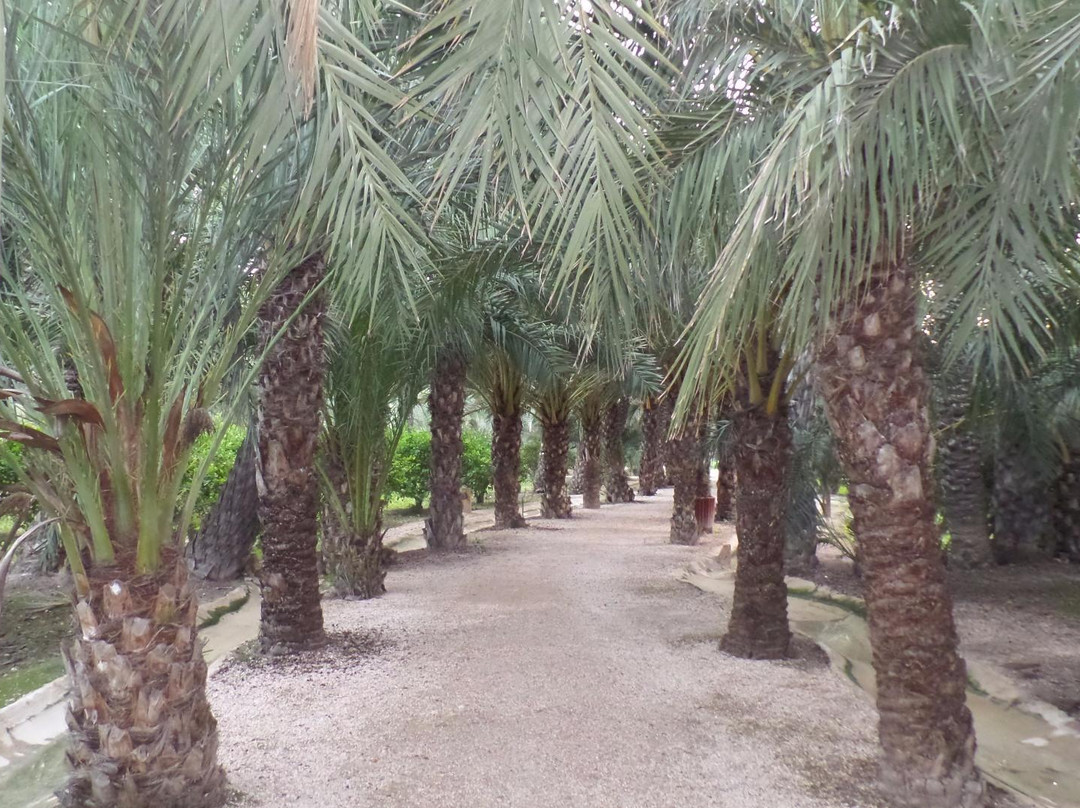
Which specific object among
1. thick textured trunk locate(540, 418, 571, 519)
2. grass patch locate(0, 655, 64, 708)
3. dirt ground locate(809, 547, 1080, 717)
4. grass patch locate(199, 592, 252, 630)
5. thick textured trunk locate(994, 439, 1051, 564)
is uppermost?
thick textured trunk locate(540, 418, 571, 519)

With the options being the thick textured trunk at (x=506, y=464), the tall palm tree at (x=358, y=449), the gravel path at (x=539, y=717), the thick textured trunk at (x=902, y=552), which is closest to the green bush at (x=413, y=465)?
the thick textured trunk at (x=506, y=464)

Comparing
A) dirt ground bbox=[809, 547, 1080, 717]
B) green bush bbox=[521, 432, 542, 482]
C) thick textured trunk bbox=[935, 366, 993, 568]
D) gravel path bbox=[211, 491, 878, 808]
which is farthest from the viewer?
green bush bbox=[521, 432, 542, 482]

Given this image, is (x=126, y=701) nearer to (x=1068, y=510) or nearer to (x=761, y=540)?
(x=761, y=540)

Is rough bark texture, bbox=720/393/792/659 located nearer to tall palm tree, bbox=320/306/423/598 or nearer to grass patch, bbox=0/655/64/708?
tall palm tree, bbox=320/306/423/598

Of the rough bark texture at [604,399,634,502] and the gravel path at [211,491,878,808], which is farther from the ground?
the rough bark texture at [604,399,634,502]

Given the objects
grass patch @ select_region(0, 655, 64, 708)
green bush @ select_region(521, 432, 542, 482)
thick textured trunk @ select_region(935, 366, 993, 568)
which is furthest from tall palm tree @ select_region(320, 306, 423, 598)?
green bush @ select_region(521, 432, 542, 482)

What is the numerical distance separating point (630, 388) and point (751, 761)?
398 inches

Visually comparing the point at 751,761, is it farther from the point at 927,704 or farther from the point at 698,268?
the point at 698,268

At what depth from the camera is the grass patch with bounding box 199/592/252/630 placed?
6.83 meters

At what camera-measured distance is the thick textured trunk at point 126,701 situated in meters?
2.92

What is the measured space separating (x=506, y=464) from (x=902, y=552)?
33.4 ft

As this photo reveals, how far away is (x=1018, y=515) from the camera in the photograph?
8.92 m

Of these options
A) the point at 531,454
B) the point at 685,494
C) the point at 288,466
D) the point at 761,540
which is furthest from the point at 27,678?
the point at 531,454

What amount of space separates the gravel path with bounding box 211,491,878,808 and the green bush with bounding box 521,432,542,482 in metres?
17.0
